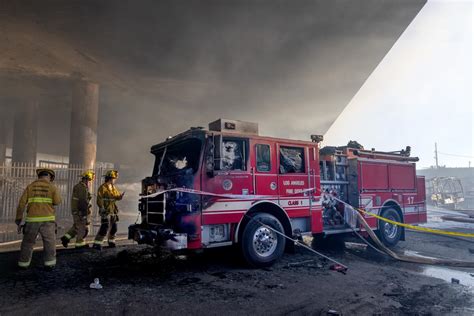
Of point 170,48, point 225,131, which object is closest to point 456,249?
point 225,131

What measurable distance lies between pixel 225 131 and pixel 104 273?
9.83 feet

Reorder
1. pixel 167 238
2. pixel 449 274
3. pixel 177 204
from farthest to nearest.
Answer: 1. pixel 449 274
2. pixel 177 204
3. pixel 167 238

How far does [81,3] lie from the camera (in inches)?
319

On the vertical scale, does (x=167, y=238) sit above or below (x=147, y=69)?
below

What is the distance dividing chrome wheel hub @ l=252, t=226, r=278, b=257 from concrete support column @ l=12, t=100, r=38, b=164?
14610 mm

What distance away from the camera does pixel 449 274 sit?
5449mm

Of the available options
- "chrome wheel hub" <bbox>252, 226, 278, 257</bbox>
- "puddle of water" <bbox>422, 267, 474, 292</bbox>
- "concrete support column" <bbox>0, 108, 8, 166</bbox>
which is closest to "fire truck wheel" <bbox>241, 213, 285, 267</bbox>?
"chrome wheel hub" <bbox>252, 226, 278, 257</bbox>

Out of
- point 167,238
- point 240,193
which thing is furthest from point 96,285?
point 240,193

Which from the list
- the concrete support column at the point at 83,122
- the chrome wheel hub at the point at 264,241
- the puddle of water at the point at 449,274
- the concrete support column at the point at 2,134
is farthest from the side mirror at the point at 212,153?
the concrete support column at the point at 2,134

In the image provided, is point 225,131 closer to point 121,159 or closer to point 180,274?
point 180,274

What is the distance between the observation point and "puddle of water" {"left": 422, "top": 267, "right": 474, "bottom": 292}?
4996mm

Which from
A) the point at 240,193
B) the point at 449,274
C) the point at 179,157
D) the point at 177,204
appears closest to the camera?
the point at 177,204

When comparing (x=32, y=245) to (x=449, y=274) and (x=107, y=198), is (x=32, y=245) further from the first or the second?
(x=449, y=274)

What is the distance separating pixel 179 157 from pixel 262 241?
7.21ft
